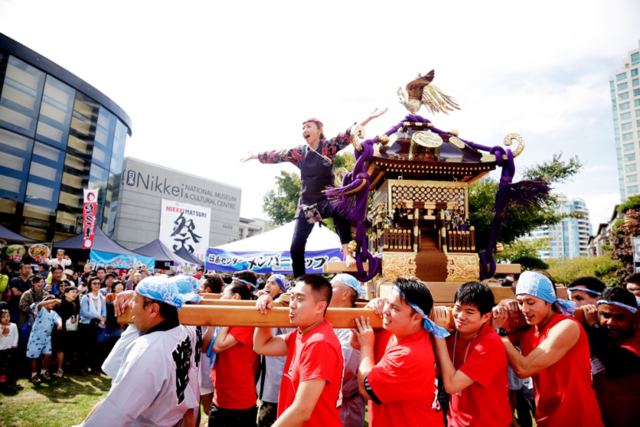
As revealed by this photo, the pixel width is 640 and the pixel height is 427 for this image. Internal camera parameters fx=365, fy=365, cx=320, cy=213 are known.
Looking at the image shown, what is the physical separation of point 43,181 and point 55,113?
11.6 feet

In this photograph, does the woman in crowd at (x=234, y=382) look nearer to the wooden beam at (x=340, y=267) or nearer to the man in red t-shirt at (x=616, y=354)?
the wooden beam at (x=340, y=267)

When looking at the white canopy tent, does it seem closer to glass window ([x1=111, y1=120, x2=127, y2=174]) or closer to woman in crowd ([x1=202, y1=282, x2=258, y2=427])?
woman in crowd ([x1=202, y1=282, x2=258, y2=427])

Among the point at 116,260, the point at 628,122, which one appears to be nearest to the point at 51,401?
the point at 116,260

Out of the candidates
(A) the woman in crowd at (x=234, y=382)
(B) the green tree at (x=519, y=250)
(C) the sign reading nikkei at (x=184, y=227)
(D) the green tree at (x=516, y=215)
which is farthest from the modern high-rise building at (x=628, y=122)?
(A) the woman in crowd at (x=234, y=382)

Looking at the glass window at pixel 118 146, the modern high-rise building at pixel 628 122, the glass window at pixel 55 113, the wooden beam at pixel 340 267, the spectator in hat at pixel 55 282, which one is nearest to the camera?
the wooden beam at pixel 340 267

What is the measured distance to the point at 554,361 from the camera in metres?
2.25

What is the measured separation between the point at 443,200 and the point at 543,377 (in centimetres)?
204

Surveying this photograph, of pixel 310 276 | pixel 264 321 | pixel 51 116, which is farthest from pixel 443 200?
pixel 51 116

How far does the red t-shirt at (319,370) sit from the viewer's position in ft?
6.39

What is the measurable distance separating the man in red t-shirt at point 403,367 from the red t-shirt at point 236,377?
137 centimetres

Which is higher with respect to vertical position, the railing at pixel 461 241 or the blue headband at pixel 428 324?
the railing at pixel 461 241

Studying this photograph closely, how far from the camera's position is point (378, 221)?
418cm

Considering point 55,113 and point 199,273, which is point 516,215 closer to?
point 199,273

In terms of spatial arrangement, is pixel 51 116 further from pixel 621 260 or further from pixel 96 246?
pixel 621 260
